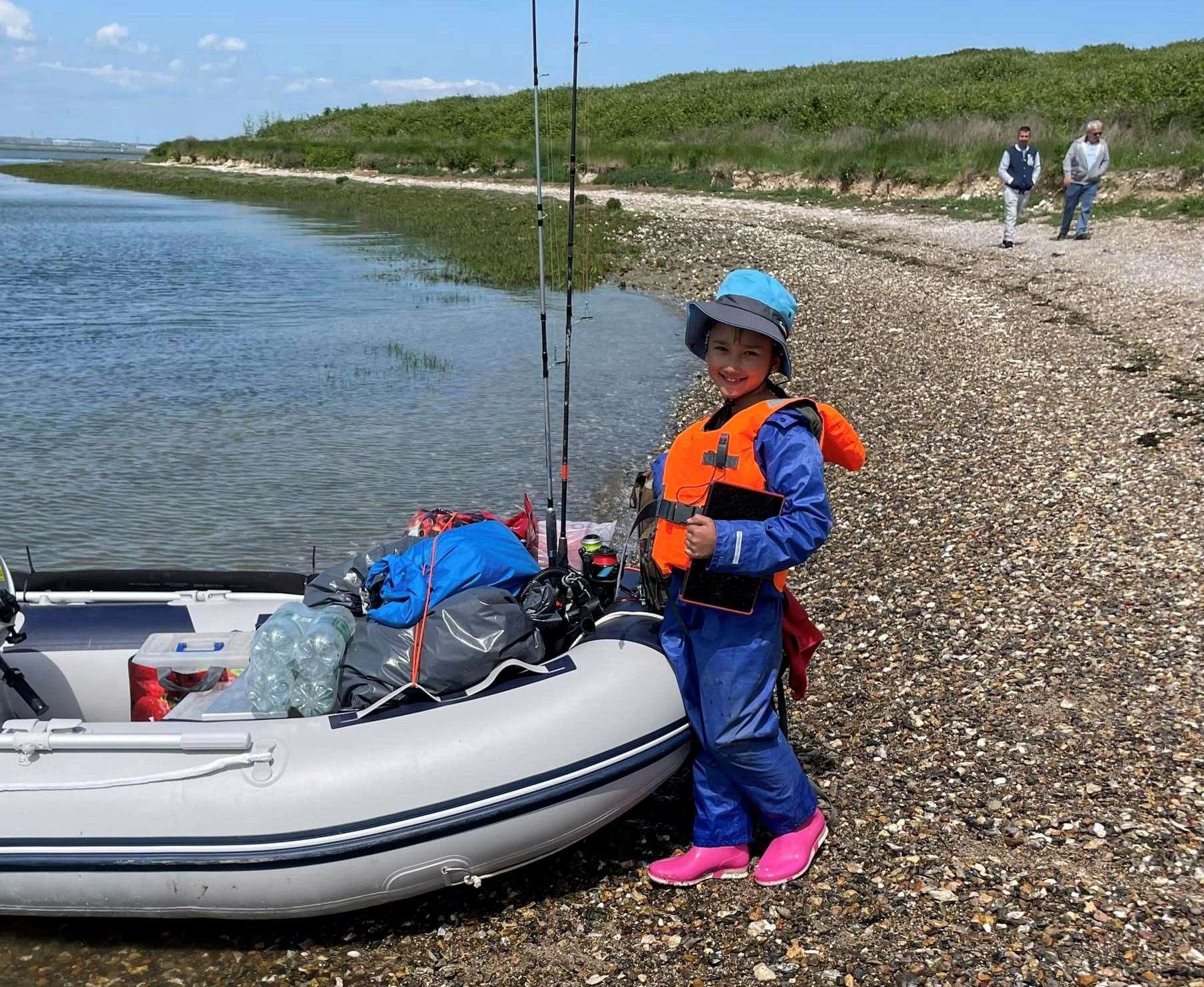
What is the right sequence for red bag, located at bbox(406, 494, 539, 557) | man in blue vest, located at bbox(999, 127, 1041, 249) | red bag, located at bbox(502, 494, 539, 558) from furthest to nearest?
1. man in blue vest, located at bbox(999, 127, 1041, 249)
2. red bag, located at bbox(502, 494, 539, 558)
3. red bag, located at bbox(406, 494, 539, 557)

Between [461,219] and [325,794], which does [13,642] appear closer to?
[325,794]

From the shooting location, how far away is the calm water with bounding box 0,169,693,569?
8.37 meters

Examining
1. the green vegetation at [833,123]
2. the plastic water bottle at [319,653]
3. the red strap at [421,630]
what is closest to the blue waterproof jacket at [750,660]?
the red strap at [421,630]

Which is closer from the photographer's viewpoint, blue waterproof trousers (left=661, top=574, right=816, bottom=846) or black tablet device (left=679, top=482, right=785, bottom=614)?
black tablet device (left=679, top=482, right=785, bottom=614)

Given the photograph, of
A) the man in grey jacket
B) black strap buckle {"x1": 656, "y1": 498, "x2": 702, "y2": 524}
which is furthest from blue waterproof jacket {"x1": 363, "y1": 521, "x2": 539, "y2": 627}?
the man in grey jacket

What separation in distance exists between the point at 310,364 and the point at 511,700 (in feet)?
35.2

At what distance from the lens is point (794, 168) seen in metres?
33.4

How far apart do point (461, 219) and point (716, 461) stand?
2661 centimetres

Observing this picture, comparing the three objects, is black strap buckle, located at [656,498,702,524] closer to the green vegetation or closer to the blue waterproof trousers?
the blue waterproof trousers

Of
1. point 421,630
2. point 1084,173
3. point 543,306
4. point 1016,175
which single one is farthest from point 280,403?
point 1084,173

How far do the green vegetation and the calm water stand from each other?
441 centimetres

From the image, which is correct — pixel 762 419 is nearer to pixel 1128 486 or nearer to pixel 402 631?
pixel 402 631

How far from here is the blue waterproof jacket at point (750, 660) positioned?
10.8ft

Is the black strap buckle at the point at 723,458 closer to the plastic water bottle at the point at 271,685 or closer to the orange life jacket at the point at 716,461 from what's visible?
the orange life jacket at the point at 716,461
